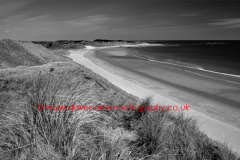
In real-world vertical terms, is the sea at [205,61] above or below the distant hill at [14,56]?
below

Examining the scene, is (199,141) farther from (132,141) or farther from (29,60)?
(29,60)

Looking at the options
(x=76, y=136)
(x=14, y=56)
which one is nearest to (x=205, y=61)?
(x=14, y=56)

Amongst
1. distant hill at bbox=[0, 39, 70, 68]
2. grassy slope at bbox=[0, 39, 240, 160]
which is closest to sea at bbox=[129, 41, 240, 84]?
grassy slope at bbox=[0, 39, 240, 160]

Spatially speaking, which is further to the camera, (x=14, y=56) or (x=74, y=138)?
(x=14, y=56)

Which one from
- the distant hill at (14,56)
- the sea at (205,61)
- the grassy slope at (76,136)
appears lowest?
the sea at (205,61)

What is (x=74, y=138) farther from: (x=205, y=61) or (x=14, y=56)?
(x=205, y=61)

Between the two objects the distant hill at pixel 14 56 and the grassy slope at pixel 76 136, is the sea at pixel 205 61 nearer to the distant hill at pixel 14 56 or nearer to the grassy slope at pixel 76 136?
the grassy slope at pixel 76 136

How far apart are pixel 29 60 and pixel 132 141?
760 cm

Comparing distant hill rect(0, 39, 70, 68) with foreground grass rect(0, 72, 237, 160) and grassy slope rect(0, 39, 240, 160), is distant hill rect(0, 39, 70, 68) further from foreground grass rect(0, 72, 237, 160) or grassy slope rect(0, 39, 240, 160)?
foreground grass rect(0, 72, 237, 160)

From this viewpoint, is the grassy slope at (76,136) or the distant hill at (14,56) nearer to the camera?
the grassy slope at (76,136)

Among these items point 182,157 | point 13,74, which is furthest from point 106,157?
point 13,74

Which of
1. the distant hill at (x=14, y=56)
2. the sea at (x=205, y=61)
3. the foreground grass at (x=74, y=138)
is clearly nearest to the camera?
the foreground grass at (x=74, y=138)

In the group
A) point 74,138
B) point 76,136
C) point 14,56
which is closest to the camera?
point 74,138

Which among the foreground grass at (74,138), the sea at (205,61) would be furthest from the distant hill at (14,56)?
the sea at (205,61)
